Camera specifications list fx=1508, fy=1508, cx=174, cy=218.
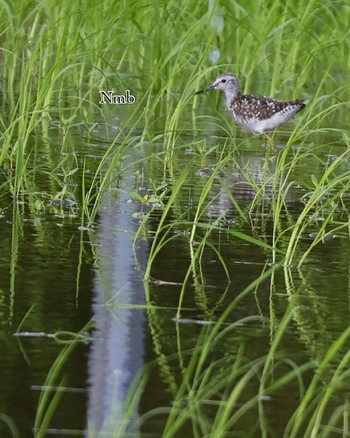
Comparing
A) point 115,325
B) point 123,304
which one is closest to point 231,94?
point 123,304

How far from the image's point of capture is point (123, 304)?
194 inches

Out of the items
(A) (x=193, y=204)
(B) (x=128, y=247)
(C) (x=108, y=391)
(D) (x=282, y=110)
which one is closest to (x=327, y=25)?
(D) (x=282, y=110)

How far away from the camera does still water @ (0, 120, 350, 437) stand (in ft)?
12.6

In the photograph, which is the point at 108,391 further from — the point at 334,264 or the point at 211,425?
the point at 334,264

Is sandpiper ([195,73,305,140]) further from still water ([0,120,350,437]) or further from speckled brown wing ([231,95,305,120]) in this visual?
still water ([0,120,350,437])

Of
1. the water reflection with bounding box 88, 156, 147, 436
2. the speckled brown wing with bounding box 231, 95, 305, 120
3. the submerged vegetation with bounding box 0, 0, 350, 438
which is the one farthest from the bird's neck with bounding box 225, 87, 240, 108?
the water reflection with bounding box 88, 156, 147, 436

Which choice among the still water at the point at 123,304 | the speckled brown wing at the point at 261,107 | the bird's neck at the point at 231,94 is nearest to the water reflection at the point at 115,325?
the still water at the point at 123,304

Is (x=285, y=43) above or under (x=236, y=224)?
above

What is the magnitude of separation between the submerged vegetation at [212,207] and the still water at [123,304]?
16mm

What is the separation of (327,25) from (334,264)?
6.18 m

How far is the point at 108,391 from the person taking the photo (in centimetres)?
389

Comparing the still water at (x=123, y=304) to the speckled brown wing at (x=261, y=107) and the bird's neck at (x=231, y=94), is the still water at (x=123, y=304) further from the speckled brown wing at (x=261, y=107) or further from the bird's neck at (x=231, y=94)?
the bird's neck at (x=231, y=94)

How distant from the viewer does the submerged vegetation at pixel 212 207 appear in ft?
12.5

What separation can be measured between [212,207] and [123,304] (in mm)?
2209
